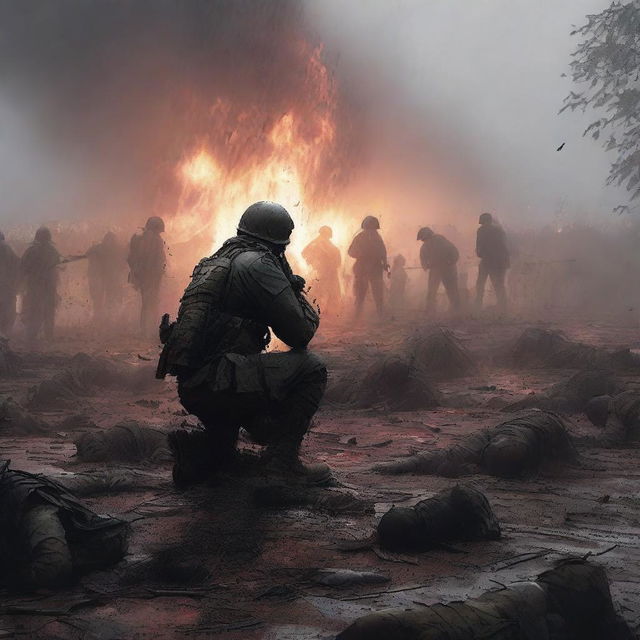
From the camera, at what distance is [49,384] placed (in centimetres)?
901

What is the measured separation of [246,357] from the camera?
452 cm

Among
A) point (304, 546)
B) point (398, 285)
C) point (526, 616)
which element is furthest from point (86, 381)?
point (398, 285)

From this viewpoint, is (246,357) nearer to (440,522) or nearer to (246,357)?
(246,357)

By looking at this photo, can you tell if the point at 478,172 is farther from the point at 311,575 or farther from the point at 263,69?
the point at 311,575

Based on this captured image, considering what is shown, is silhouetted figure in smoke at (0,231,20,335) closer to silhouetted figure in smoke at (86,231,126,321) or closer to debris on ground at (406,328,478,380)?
silhouetted figure in smoke at (86,231,126,321)

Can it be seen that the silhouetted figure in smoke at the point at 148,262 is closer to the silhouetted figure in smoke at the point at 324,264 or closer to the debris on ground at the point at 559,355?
the silhouetted figure in smoke at the point at 324,264

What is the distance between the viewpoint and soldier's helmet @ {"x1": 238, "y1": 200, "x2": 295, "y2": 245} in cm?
478

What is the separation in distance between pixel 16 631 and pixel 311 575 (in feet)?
3.97

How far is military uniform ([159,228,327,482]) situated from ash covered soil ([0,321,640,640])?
392 mm

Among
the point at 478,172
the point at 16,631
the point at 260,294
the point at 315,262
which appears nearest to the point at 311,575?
the point at 16,631

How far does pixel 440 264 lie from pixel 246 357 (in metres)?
15.1

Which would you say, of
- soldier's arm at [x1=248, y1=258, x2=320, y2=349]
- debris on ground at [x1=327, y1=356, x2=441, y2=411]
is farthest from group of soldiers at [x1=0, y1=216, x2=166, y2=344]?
soldier's arm at [x1=248, y1=258, x2=320, y2=349]

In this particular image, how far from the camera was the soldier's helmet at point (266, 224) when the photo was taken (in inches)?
188

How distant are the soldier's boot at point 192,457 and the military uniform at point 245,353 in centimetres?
4
